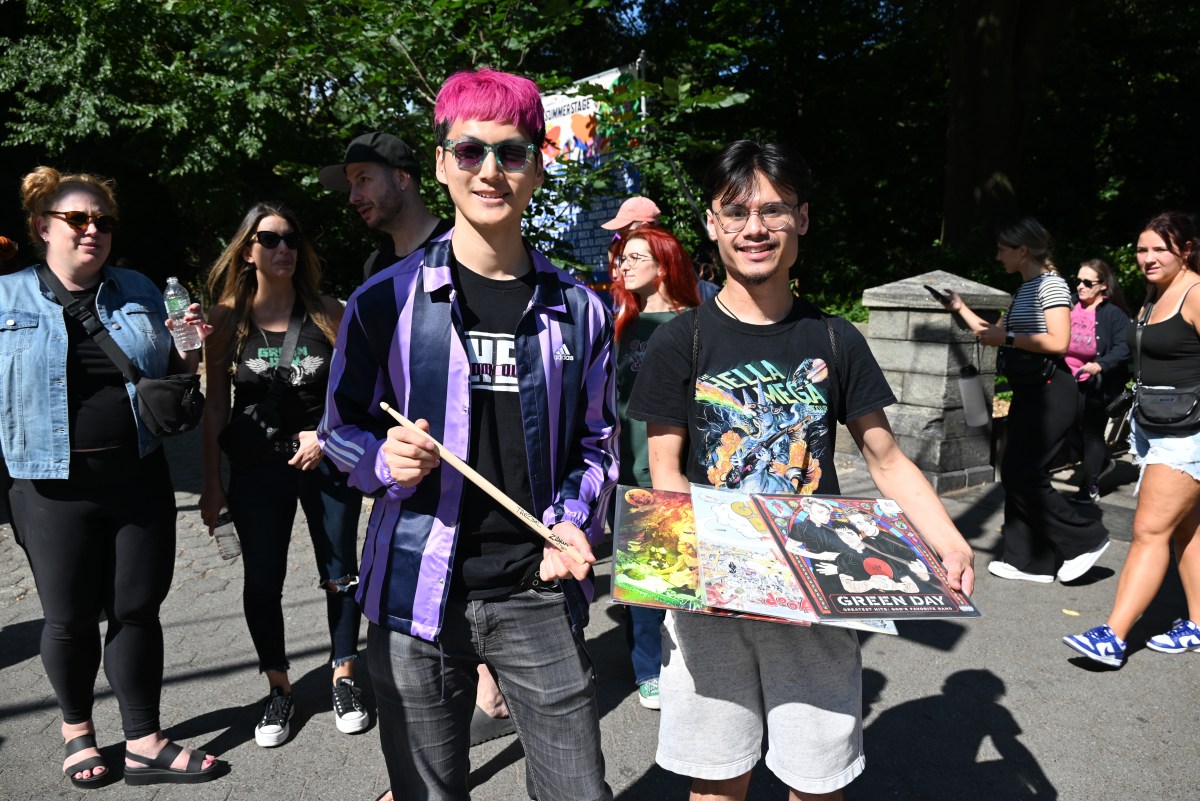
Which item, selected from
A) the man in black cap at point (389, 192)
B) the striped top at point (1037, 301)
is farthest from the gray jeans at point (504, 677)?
the striped top at point (1037, 301)

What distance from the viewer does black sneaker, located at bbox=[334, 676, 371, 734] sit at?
343 cm

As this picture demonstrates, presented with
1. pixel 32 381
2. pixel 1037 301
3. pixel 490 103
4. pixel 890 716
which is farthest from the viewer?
pixel 1037 301

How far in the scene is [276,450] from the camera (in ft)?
10.9

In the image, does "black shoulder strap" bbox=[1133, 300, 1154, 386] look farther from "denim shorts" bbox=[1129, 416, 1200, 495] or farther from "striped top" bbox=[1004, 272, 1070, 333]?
"striped top" bbox=[1004, 272, 1070, 333]

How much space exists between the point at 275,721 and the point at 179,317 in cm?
164

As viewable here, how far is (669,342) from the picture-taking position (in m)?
2.17

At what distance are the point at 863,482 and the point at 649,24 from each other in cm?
1522

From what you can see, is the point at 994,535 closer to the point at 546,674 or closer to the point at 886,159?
the point at 546,674

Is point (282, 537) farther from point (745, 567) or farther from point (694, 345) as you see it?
point (745, 567)

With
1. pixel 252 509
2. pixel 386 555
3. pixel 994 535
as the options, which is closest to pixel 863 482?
pixel 994 535

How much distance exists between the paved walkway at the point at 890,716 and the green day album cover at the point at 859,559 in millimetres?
437

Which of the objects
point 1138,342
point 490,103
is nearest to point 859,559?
point 490,103

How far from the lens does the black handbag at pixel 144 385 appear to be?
2.88 meters

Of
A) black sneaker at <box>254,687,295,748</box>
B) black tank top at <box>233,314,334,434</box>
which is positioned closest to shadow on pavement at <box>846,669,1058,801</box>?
black sneaker at <box>254,687,295,748</box>
